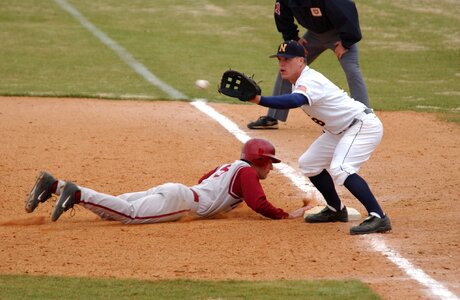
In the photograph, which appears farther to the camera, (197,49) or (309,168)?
(197,49)

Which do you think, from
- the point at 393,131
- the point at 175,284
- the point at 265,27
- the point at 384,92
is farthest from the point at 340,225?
the point at 265,27

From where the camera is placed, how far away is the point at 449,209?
8039 mm

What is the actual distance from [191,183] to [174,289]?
2970mm

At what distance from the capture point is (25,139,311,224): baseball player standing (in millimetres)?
7445

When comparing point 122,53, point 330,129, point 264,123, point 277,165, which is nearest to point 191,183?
point 277,165

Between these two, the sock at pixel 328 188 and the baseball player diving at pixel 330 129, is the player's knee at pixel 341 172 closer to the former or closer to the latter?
the baseball player diving at pixel 330 129

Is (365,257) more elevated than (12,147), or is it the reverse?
(365,257)

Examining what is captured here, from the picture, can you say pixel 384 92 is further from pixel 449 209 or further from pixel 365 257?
pixel 365 257

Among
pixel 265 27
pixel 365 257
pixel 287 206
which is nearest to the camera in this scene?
pixel 365 257

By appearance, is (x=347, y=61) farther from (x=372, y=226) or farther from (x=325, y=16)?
(x=372, y=226)

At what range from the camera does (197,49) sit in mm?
16797

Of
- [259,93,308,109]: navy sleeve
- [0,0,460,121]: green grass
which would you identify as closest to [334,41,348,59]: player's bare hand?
[0,0,460,121]: green grass

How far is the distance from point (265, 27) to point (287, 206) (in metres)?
11.1

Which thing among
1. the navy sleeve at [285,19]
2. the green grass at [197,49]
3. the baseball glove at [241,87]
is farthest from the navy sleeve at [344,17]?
the baseball glove at [241,87]
